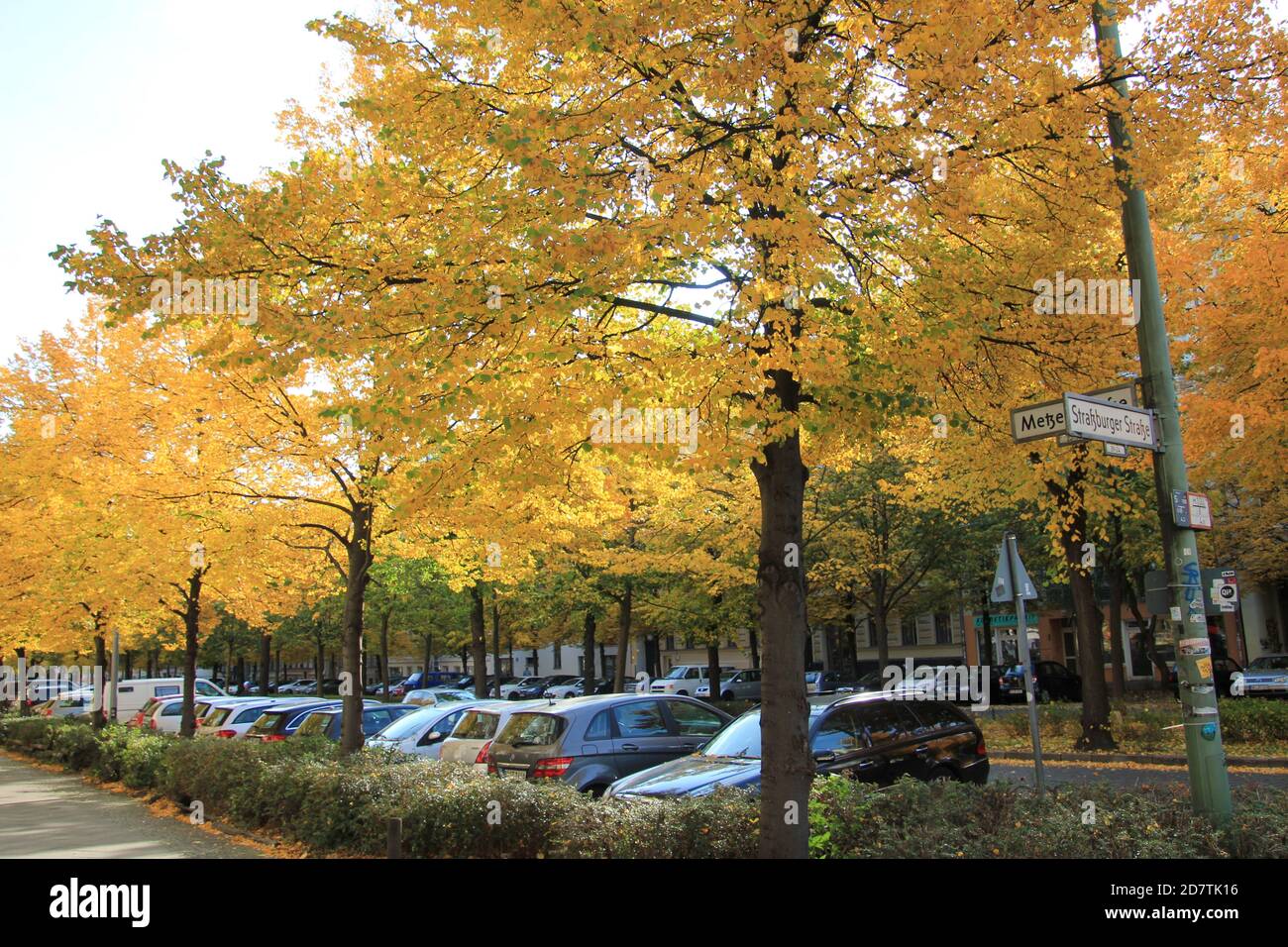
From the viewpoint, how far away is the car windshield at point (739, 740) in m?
9.98

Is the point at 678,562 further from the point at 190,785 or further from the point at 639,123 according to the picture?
the point at 639,123

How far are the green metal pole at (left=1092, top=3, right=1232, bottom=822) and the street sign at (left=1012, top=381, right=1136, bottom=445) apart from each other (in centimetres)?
23

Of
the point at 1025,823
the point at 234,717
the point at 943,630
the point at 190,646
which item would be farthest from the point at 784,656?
the point at 943,630

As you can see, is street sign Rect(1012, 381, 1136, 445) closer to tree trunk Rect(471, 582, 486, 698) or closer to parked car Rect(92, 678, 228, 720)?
tree trunk Rect(471, 582, 486, 698)

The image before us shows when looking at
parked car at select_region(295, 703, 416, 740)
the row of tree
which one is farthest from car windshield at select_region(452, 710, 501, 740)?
the row of tree

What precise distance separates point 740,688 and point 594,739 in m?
31.3

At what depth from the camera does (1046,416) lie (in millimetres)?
7023

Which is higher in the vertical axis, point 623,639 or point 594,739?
point 623,639

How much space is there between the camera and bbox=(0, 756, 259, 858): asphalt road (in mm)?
10508

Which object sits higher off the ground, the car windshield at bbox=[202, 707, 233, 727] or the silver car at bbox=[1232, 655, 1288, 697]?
the car windshield at bbox=[202, 707, 233, 727]

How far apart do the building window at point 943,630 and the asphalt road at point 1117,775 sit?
35.4 metres

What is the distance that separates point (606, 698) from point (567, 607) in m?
22.7

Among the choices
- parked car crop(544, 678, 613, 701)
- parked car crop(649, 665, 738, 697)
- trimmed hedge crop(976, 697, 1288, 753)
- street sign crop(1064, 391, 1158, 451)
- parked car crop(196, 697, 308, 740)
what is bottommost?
parked car crop(544, 678, 613, 701)

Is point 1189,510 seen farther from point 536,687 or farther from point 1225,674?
point 536,687
